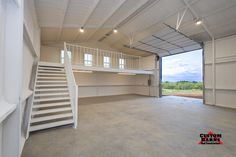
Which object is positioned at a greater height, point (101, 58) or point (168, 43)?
point (168, 43)

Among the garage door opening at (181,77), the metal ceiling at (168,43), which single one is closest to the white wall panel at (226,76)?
the metal ceiling at (168,43)

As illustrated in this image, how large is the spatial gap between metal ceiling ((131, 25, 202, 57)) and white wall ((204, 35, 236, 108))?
115cm

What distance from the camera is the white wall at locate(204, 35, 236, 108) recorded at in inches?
235

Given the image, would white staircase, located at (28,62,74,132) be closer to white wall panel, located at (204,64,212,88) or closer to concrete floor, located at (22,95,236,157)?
concrete floor, located at (22,95,236,157)

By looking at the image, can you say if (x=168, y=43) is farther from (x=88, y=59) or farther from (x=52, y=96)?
(x=52, y=96)

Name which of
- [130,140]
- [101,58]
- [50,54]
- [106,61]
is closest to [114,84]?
[106,61]

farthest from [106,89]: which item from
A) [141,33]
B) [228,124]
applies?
[228,124]

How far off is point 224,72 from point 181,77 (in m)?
7.41

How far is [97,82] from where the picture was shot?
406 inches

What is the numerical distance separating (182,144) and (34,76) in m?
5.13

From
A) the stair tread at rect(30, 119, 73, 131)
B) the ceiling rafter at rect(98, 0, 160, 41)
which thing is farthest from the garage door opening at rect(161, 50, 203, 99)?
the stair tread at rect(30, 119, 73, 131)

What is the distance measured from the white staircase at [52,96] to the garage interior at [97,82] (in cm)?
3

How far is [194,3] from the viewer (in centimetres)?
433

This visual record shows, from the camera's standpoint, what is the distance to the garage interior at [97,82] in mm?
1520
